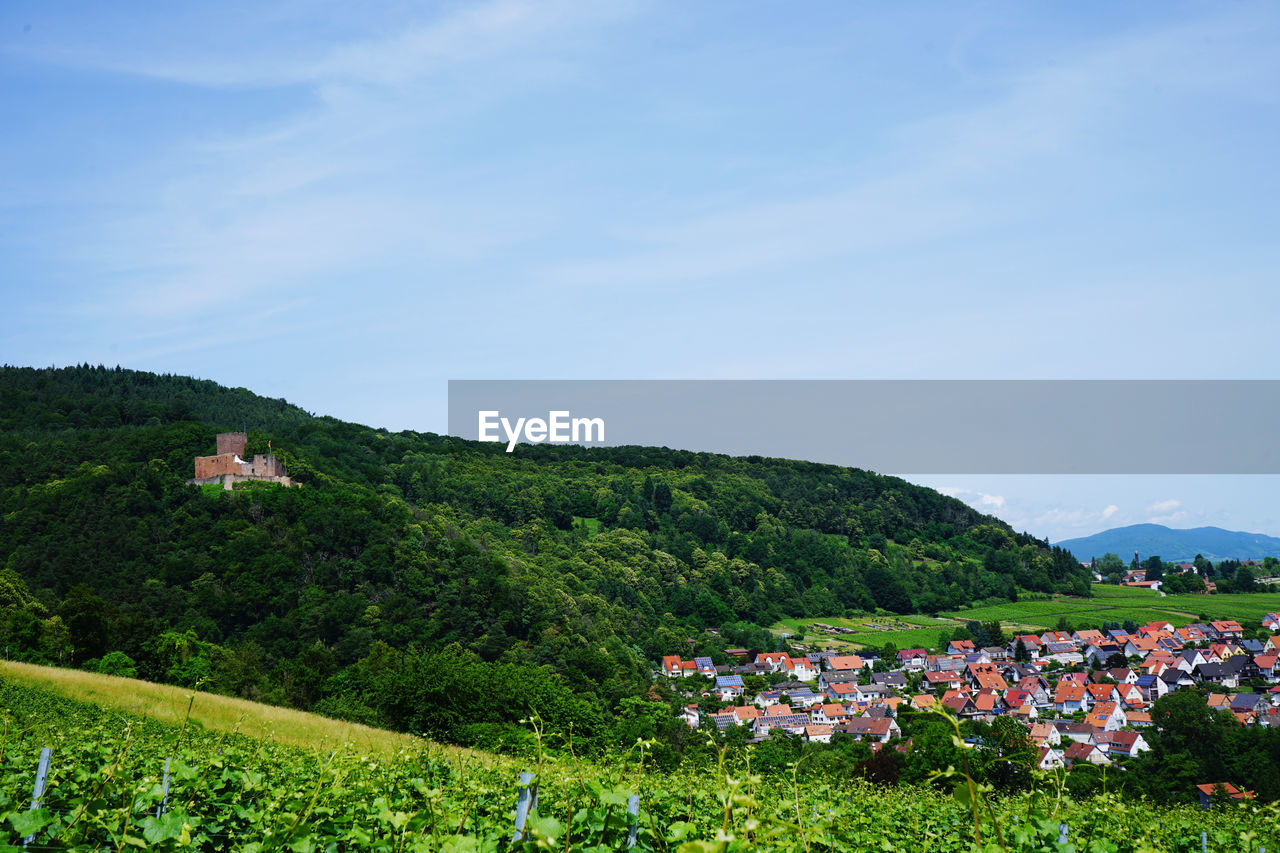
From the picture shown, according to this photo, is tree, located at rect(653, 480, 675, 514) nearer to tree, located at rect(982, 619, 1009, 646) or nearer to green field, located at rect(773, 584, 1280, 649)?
green field, located at rect(773, 584, 1280, 649)

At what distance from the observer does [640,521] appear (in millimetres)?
104000

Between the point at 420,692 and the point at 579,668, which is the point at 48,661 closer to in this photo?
the point at 420,692

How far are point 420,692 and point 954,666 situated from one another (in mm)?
59848

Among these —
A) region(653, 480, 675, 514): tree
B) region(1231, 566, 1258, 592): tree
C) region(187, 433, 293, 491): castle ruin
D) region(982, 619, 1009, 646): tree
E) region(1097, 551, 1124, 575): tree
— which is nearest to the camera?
region(187, 433, 293, 491): castle ruin

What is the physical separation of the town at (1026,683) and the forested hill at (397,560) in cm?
840

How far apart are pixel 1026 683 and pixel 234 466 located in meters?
67.5

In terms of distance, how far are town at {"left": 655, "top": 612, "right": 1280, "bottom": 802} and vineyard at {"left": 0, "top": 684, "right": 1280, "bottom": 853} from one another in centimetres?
4347

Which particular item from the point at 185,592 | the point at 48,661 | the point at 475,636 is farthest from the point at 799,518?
the point at 48,661

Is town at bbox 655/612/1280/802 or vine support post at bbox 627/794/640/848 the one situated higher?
vine support post at bbox 627/794/640/848

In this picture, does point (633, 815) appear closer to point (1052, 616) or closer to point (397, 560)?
point (397, 560)

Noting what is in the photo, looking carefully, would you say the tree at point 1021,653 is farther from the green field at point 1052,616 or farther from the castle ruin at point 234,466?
the castle ruin at point 234,466

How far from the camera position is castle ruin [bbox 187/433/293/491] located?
2381 inches

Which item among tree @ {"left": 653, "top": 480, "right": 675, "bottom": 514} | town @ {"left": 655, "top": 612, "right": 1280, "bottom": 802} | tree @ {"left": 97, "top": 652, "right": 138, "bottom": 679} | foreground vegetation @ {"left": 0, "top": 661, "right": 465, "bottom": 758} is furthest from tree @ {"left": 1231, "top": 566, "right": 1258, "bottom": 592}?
tree @ {"left": 97, "top": 652, "right": 138, "bottom": 679}

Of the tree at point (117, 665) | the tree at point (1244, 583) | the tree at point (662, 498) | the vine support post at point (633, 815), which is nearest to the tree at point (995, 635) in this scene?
the tree at point (662, 498)
